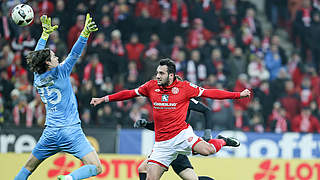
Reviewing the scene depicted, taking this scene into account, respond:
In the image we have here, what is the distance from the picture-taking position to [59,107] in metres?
8.68

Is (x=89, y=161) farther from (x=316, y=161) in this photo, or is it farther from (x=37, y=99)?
(x=37, y=99)

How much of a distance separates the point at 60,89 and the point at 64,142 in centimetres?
71

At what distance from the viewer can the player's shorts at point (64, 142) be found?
8.65 metres

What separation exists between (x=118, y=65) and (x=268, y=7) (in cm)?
651

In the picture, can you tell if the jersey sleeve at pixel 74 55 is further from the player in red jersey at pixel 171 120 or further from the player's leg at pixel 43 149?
the player's leg at pixel 43 149

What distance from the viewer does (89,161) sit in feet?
28.3

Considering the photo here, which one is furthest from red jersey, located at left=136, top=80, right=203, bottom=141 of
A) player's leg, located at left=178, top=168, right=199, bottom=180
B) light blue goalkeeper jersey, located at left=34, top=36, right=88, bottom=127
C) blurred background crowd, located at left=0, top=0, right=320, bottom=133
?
blurred background crowd, located at left=0, top=0, right=320, bottom=133

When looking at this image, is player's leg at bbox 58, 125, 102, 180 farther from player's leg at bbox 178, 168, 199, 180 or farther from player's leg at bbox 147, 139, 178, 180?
player's leg at bbox 178, 168, 199, 180

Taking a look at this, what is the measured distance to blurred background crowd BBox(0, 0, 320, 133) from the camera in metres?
15.7

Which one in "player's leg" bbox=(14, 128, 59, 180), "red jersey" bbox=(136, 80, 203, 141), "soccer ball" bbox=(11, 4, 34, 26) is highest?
"soccer ball" bbox=(11, 4, 34, 26)

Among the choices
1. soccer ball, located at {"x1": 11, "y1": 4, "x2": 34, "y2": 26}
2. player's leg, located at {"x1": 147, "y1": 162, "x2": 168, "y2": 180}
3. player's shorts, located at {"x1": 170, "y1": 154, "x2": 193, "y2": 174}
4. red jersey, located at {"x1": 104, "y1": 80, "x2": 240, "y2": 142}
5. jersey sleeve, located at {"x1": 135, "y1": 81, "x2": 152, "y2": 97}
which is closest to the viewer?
player's leg, located at {"x1": 147, "y1": 162, "x2": 168, "y2": 180}

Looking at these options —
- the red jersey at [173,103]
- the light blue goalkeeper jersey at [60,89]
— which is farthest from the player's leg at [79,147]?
the red jersey at [173,103]

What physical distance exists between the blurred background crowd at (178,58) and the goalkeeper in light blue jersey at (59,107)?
545 centimetres

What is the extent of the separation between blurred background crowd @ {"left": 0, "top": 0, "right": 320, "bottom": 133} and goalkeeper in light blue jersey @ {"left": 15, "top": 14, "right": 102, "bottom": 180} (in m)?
5.45
